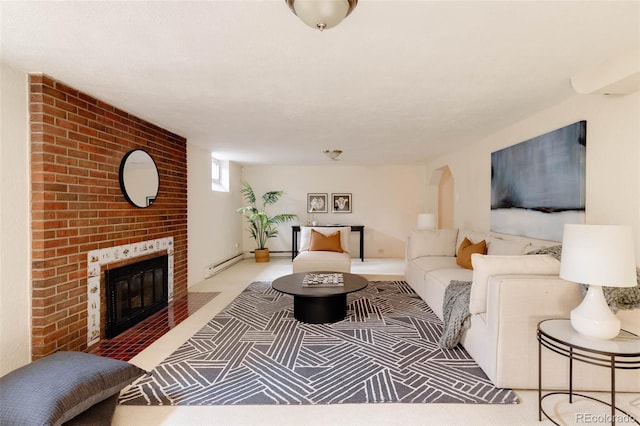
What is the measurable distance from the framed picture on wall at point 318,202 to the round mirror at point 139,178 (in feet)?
13.2

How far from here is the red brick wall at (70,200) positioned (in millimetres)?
2287

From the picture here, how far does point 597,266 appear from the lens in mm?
1622

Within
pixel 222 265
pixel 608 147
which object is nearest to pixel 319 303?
pixel 608 147

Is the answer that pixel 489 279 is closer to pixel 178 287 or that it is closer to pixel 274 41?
pixel 274 41

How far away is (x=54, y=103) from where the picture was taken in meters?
2.39

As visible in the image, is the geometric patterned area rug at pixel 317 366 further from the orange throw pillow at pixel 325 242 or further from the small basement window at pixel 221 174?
the small basement window at pixel 221 174

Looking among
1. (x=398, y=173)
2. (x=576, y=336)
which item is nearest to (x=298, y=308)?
(x=576, y=336)

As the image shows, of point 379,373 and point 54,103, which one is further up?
point 54,103

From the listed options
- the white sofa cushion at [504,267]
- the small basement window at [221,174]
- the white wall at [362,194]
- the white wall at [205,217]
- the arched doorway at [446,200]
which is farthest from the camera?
the white wall at [362,194]

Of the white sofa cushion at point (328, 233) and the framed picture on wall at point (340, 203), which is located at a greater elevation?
the framed picture on wall at point (340, 203)

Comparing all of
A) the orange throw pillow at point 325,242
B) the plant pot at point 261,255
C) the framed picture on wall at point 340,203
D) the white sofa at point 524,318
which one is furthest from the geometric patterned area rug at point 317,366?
the framed picture on wall at point 340,203

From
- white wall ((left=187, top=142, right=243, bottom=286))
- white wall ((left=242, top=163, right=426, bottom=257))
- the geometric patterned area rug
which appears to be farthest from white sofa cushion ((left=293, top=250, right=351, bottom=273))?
white wall ((left=242, top=163, right=426, bottom=257))

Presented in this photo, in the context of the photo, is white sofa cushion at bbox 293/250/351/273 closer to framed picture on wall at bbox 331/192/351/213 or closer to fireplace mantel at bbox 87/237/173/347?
fireplace mantel at bbox 87/237/173/347

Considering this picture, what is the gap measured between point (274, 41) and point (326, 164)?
17.6 feet
